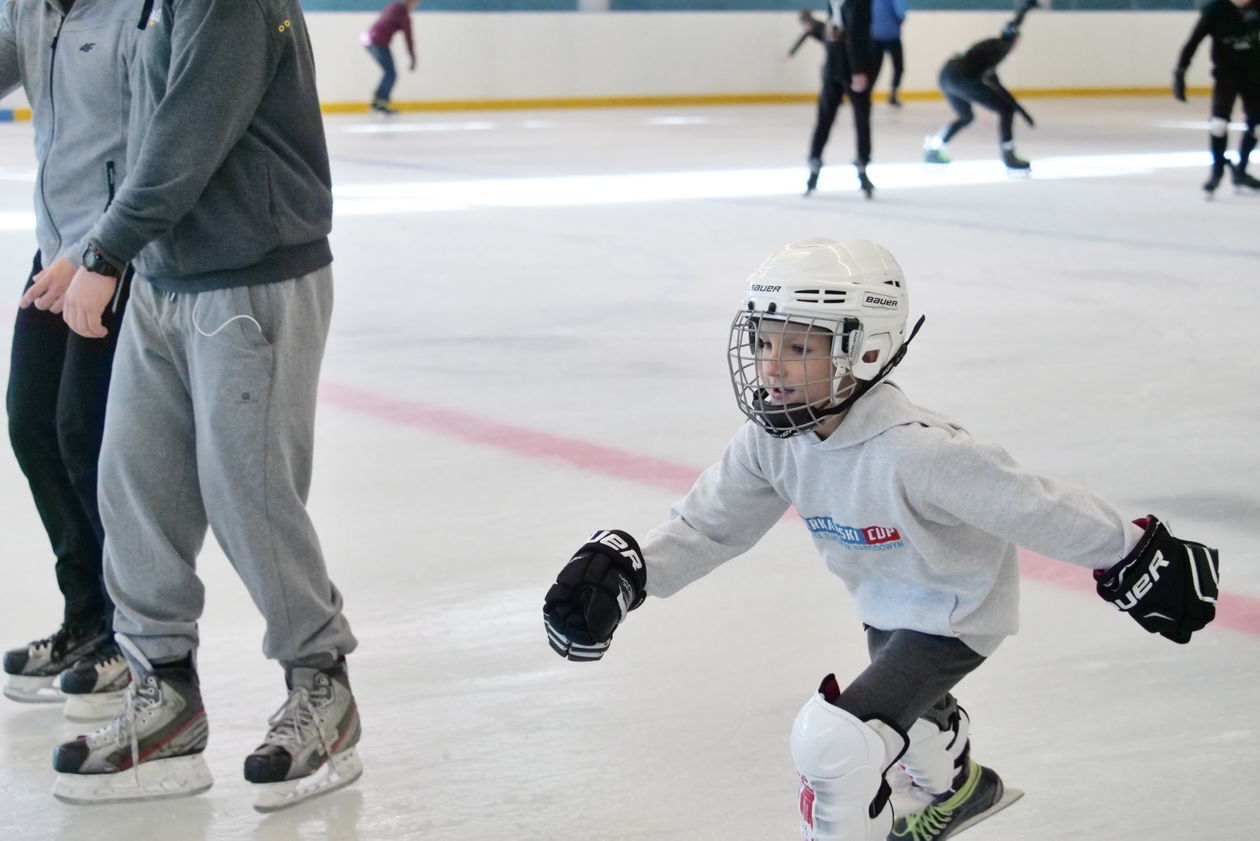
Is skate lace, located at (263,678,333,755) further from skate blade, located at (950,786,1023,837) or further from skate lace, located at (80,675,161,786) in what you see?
skate blade, located at (950,786,1023,837)

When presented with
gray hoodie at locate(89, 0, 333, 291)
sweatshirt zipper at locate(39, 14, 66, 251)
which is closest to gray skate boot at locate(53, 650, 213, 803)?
gray hoodie at locate(89, 0, 333, 291)

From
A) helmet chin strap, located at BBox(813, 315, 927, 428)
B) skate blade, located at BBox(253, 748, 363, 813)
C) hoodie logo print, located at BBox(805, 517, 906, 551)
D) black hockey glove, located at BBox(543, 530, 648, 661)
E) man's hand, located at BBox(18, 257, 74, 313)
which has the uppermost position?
helmet chin strap, located at BBox(813, 315, 927, 428)

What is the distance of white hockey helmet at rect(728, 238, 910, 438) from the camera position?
74.0 inches

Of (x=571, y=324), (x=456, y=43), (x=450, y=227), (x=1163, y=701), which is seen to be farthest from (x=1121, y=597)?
(x=456, y=43)

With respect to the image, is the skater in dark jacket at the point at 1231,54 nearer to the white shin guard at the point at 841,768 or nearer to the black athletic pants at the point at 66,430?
the black athletic pants at the point at 66,430

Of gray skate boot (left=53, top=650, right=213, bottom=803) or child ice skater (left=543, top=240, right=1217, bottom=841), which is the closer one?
child ice skater (left=543, top=240, right=1217, bottom=841)

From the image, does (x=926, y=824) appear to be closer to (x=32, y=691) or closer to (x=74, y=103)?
(x=32, y=691)

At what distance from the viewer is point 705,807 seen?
2.27m

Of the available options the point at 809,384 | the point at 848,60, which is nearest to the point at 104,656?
the point at 809,384

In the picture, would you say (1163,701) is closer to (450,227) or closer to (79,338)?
(79,338)

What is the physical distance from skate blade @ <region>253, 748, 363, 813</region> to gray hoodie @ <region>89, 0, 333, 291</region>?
705 millimetres

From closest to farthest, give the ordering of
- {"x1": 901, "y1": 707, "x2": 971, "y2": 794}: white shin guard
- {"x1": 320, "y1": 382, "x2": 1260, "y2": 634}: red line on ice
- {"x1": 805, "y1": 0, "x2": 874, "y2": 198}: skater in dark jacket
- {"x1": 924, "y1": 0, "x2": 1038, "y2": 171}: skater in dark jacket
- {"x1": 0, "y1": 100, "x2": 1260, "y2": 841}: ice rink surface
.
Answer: {"x1": 901, "y1": 707, "x2": 971, "y2": 794}: white shin guard < {"x1": 0, "y1": 100, "x2": 1260, "y2": 841}: ice rink surface < {"x1": 320, "y1": 382, "x2": 1260, "y2": 634}: red line on ice < {"x1": 805, "y1": 0, "x2": 874, "y2": 198}: skater in dark jacket < {"x1": 924, "y1": 0, "x2": 1038, "y2": 171}: skater in dark jacket

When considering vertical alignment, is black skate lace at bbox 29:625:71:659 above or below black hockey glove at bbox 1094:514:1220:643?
below

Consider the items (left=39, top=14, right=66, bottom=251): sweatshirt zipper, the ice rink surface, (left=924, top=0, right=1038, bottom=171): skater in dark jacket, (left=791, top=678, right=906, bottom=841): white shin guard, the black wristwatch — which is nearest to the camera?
(left=791, top=678, right=906, bottom=841): white shin guard
